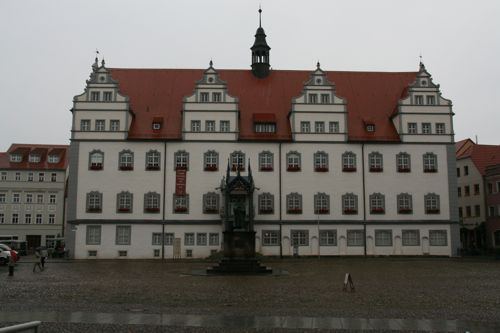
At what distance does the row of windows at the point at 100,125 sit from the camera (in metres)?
46.2

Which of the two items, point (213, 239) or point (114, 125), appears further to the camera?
point (114, 125)

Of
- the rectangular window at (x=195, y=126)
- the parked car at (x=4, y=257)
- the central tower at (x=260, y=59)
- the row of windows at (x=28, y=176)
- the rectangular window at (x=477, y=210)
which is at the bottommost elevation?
the parked car at (x=4, y=257)

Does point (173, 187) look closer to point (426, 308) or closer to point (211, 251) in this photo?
point (211, 251)

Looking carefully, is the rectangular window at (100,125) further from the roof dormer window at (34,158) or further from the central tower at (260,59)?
the roof dormer window at (34,158)

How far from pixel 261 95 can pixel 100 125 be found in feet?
48.2

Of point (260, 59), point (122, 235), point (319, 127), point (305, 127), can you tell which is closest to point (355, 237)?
point (319, 127)

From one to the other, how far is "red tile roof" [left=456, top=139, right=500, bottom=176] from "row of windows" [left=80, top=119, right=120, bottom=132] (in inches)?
1543

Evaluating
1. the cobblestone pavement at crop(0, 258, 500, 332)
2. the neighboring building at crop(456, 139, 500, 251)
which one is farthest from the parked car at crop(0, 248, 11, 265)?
the neighboring building at crop(456, 139, 500, 251)

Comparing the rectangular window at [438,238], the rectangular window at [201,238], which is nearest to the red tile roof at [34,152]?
the rectangular window at [201,238]

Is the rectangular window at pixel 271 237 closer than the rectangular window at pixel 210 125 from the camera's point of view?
Yes

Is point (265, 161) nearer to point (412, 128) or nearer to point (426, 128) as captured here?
point (412, 128)

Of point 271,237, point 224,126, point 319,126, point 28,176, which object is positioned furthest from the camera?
point 28,176

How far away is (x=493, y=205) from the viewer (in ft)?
188

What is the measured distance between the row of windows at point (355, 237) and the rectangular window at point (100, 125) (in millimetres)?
16089
